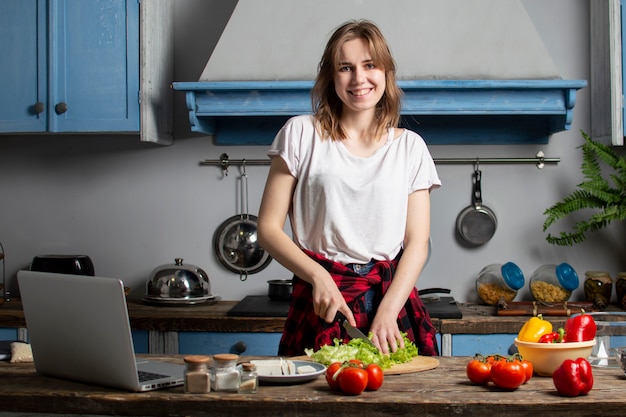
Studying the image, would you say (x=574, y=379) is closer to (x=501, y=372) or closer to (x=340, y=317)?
(x=501, y=372)

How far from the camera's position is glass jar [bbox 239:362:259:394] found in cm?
148

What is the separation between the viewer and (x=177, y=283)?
135 inches

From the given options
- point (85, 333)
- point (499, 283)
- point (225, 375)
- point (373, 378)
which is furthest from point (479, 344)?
point (85, 333)

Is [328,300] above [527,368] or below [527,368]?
above

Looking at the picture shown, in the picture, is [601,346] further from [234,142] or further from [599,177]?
[234,142]

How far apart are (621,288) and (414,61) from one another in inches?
49.4

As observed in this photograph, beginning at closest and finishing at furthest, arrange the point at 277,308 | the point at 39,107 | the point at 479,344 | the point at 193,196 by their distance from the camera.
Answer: the point at 479,344 < the point at 277,308 < the point at 39,107 < the point at 193,196

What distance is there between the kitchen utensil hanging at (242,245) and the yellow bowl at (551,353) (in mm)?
2077

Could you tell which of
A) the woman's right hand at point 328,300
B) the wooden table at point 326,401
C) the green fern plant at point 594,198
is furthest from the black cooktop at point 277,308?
the wooden table at point 326,401

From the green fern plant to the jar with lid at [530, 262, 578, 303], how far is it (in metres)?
0.13

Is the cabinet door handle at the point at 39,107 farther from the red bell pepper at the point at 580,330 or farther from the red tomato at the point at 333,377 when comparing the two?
the red bell pepper at the point at 580,330

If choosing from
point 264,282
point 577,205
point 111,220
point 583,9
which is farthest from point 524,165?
point 111,220

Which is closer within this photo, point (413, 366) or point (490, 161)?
point (413, 366)

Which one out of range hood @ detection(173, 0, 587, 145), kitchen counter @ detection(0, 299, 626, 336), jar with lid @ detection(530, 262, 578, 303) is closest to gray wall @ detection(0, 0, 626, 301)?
jar with lid @ detection(530, 262, 578, 303)
